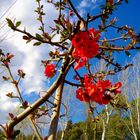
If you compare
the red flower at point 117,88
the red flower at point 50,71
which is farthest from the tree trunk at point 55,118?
the red flower at point 117,88

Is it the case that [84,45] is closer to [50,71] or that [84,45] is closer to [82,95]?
[82,95]

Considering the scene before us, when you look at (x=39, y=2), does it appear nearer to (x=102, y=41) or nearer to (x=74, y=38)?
(x=102, y=41)

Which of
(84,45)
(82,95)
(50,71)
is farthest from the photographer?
(50,71)

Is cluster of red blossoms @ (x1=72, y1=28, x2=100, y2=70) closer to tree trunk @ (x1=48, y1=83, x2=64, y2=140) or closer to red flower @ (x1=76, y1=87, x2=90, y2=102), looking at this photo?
red flower @ (x1=76, y1=87, x2=90, y2=102)

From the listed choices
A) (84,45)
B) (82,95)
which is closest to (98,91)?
(82,95)

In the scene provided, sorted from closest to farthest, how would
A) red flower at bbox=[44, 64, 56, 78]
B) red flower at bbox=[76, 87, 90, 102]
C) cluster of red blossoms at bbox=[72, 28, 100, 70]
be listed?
1. cluster of red blossoms at bbox=[72, 28, 100, 70]
2. red flower at bbox=[76, 87, 90, 102]
3. red flower at bbox=[44, 64, 56, 78]

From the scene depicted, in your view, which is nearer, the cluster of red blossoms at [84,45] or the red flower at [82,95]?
the cluster of red blossoms at [84,45]

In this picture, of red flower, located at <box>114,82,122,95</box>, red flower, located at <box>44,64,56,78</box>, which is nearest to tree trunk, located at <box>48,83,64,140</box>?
red flower, located at <box>44,64,56,78</box>

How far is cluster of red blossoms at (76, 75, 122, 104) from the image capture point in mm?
1397

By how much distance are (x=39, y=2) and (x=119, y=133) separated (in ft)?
82.2

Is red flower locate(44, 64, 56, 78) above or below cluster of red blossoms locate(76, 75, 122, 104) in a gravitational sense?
above

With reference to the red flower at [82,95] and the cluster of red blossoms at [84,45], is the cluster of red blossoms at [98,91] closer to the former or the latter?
the red flower at [82,95]

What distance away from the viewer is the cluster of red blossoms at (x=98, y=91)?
140cm

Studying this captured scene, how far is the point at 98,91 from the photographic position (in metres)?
1.40
